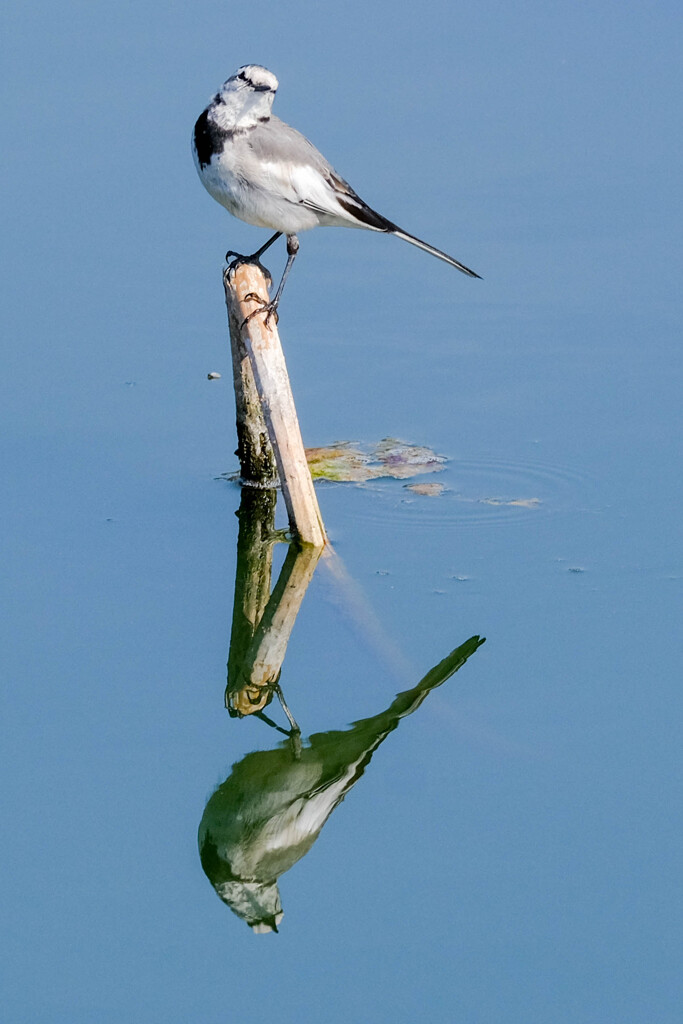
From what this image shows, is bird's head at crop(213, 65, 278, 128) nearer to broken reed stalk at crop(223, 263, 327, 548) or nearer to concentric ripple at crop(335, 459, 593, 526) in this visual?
broken reed stalk at crop(223, 263, 327, 548)

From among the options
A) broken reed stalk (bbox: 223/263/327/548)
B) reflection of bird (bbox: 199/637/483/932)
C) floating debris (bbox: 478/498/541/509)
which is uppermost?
broken reed stalk (bbox: 223/263/327/548)

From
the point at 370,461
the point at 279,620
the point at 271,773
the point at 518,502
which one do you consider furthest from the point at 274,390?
the point at 271,773

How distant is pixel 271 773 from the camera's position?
475 cm

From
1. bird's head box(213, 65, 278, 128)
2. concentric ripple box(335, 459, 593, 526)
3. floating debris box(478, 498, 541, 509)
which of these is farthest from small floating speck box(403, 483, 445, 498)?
bird's head box(213, 65, 278, 128)

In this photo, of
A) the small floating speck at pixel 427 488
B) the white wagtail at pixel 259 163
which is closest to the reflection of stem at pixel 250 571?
the small floating speck at pixel 427 488

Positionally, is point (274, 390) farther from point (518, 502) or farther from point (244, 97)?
point (518, 502)

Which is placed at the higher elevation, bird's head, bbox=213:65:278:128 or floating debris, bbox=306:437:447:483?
bird's head, bbox=213:65:278:128

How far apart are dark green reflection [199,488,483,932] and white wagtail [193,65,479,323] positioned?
1.62 metres

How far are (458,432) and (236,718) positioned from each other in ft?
8.61

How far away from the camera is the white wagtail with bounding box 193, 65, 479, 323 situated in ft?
18.0

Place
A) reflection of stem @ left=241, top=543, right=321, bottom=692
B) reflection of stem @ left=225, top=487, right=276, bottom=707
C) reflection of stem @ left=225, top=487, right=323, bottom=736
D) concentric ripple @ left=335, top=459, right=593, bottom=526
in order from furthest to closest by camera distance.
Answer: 1. concentric ripple @ left=335, top=459, right=593, bottom=526
2. reflection of stem @ left=225, top=487, right=276, bottom=707
3. reflection of stem @ left=241, top=543, right=321, bottom=692
4. reflection of stem @ left=225, top=487, right=323, bottom=736

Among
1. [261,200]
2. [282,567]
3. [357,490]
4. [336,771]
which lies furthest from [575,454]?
[336,771]

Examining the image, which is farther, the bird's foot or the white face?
the bird's foot

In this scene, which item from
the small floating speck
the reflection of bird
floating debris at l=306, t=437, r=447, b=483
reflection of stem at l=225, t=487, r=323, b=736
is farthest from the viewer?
floating debris at l=306, t=437, r=447, b=483
